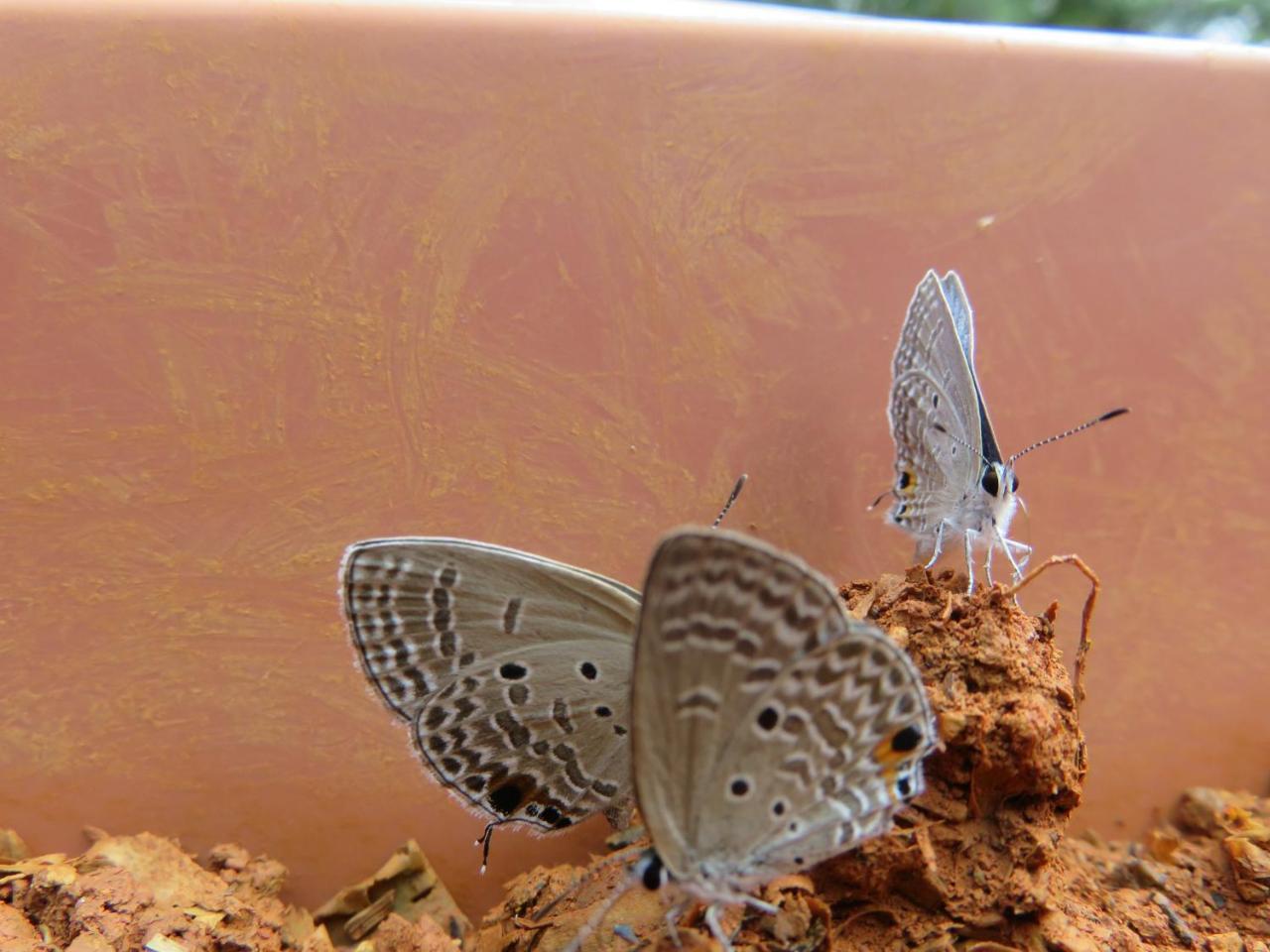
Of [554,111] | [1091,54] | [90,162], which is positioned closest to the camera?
[90,162]

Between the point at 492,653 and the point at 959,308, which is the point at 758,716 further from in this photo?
the point at 959,308

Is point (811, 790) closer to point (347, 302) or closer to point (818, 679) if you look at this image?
point (818, 679)

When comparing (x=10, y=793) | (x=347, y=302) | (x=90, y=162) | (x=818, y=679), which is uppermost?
(x=90, y=162)

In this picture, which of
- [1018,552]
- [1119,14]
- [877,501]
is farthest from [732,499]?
[1119,14]

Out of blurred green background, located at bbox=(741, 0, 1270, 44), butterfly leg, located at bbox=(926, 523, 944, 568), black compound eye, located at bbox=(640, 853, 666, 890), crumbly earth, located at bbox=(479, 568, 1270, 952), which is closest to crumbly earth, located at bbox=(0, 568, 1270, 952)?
crumbly earth, located at bbox=(479, 568, 1270, 952)

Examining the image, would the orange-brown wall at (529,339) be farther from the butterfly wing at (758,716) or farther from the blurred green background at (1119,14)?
the blurred green background at (1119,14)

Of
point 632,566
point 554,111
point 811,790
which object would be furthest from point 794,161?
point 811,790
